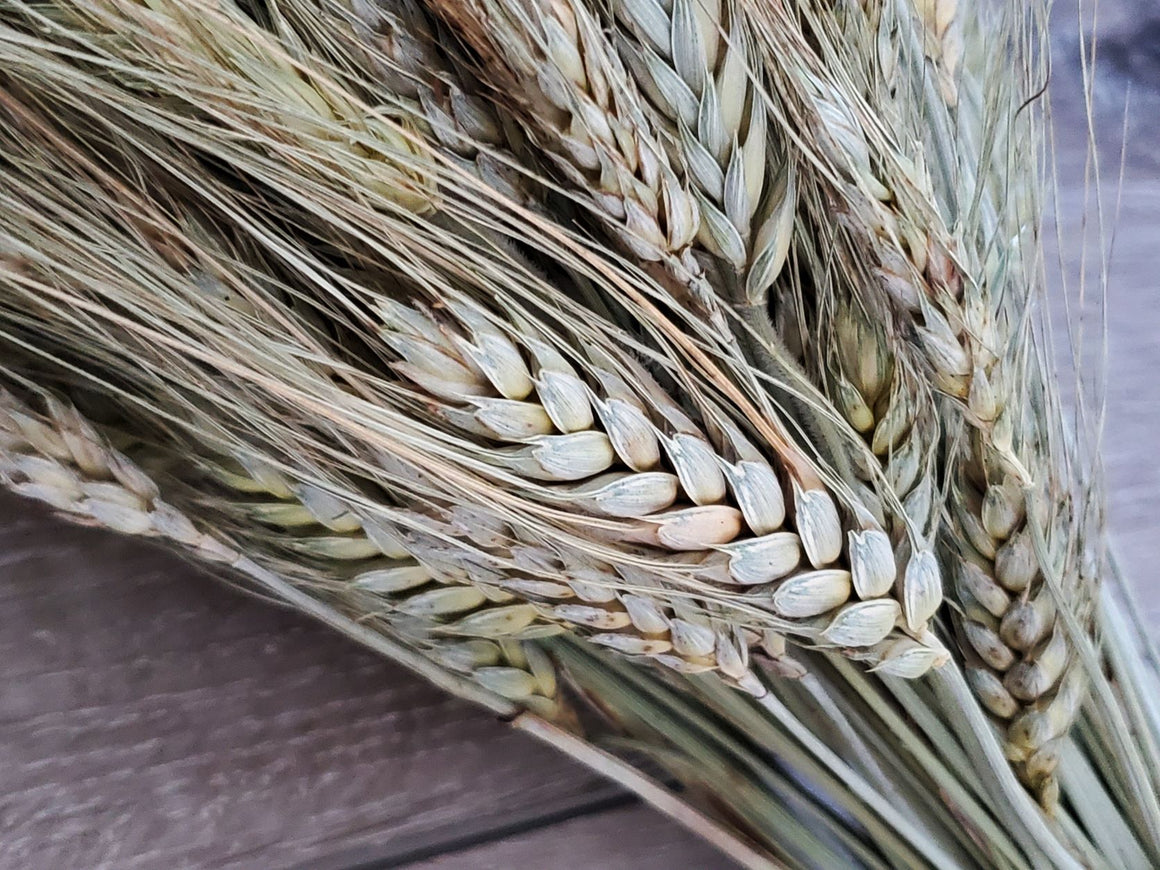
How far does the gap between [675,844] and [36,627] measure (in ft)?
1.36

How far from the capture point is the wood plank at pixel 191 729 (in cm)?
55

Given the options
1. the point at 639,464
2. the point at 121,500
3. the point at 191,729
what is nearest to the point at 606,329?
the point at 639,464

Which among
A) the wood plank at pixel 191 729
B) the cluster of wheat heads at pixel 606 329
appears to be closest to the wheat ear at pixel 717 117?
the cluster of wheat heads at pixel 606 329

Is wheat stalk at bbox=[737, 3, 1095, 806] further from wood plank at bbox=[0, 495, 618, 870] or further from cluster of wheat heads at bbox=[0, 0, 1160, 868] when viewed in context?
wood plank at bbox=[0, 495, 618, 870]

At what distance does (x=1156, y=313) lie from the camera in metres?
0.71

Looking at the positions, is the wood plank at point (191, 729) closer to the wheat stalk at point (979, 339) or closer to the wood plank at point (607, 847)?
the wood plank at point (607, 847)

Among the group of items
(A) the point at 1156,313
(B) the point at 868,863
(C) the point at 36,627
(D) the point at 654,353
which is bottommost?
(C) the point at 36,627

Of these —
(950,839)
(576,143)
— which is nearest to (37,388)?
(576,143)

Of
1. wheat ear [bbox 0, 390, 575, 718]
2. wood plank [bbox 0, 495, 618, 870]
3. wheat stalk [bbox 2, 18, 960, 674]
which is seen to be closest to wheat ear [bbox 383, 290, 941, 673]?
wheat stalk [bbox 2, 18, 960, 674]

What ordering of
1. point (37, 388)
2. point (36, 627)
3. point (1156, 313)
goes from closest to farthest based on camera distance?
point (37, 388) → point (36, 627) → point (1156, 313)

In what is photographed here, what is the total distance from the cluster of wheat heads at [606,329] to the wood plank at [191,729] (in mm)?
125

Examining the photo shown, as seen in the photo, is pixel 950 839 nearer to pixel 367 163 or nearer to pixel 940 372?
pixel 940 372

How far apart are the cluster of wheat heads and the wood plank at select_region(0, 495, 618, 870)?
0.41 feet

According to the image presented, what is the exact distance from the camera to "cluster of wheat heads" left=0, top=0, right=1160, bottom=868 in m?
0.35
